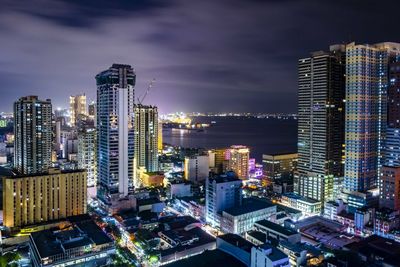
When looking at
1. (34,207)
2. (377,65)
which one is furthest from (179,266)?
(377,65)

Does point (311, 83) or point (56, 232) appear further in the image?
point (311, 83)

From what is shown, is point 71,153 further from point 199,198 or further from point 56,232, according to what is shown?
point 56,232

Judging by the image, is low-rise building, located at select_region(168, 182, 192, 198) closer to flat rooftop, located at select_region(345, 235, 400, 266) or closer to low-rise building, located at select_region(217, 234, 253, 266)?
low-rise building, located at select_region(217, 234, 253, 266)

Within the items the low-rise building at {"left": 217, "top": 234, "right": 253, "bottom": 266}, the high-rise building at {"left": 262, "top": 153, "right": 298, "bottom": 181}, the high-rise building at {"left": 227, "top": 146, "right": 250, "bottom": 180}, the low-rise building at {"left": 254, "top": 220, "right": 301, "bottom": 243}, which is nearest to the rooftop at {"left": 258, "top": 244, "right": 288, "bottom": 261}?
the low-rise building at {"left": 217, "top": 234, "right": 253, "bottom": 266}

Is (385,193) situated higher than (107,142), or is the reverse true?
(107,142)

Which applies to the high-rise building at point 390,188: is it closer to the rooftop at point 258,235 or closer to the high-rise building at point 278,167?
the rooftop at point 258,235

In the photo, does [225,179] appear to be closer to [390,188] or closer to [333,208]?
[333,208]
